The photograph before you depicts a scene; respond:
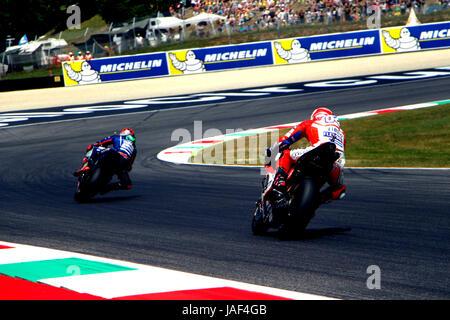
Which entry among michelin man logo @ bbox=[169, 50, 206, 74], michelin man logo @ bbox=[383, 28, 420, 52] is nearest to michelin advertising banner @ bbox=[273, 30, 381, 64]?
michelin man logo @ bbox=[383, 28, 420, 52]

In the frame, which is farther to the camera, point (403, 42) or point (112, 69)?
point (403, 42)

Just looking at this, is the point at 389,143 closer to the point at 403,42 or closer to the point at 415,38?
the point at 403,42

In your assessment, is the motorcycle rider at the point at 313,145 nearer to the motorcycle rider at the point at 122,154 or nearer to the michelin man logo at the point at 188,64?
the motorcycle rider at the point at 122,154

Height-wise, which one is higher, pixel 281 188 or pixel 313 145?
pixel 313 145

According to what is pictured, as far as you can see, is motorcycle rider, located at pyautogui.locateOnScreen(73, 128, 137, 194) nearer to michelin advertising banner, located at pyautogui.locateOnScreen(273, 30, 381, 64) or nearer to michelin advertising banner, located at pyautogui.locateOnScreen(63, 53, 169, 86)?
michelin advertising banner, located at pyautogui.locateOnScreen(63, 53, 169, 86)

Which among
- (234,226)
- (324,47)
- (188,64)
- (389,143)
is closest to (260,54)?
(324,47)

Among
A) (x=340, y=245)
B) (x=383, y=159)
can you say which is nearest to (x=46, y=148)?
(x=383, y=159)

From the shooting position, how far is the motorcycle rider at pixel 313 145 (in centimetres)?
651

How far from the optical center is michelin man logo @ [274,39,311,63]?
3027 cm

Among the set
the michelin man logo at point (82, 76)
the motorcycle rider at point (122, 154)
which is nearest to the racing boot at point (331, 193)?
the motorcycle rider at point (122, 154)

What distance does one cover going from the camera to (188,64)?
2984 cm

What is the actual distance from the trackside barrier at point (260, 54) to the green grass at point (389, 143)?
12.2m

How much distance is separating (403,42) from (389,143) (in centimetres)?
1742

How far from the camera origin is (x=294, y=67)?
2992 centimetres
